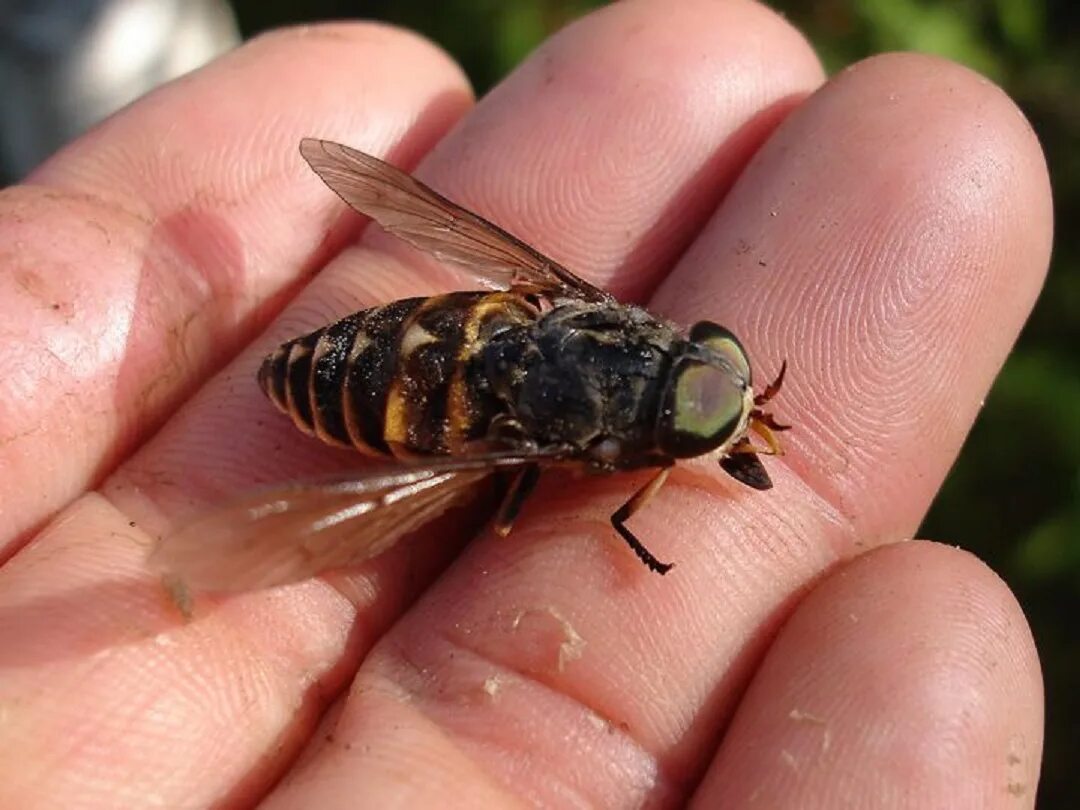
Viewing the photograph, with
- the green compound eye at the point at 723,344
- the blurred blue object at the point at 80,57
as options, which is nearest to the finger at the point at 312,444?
the green compound eye at the point at 723,344

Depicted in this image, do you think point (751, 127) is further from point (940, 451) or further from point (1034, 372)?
point (1034, 372)

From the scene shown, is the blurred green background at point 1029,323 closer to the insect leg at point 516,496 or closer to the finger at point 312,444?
the finger at point 312,444

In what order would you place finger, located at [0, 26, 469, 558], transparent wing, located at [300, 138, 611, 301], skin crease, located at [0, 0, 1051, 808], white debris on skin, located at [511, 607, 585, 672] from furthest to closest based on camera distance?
transparent wing, located at [300, 138, 611, 301] → finger, located at [0, 26, 469, 558] → white debris on skin, located at [511, 607, 585, 672] → skin crease, located at [0, 0, 1051, 808]

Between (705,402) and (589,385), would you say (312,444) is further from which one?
(705,402)

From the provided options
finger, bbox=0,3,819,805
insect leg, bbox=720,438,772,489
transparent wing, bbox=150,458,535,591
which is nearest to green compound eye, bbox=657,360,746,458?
insect leg, bbox=720,438,772,489

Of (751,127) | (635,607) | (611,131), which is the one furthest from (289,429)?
(751,127)

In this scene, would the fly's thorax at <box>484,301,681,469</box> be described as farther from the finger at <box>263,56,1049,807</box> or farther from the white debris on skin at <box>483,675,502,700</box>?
the white debris on skin at <box>483,675,502,700</box>
